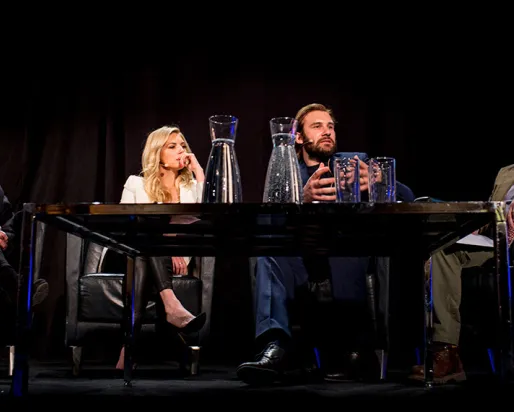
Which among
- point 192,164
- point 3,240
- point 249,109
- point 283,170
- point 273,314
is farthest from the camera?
point 249,109

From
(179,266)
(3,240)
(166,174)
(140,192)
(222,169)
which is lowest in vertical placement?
(179,266)

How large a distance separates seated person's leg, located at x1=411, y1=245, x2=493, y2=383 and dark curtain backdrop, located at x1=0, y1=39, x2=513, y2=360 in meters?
1.13

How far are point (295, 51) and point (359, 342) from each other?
197cm

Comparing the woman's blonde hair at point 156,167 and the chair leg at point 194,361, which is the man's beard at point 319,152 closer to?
the woman's blonde hair at point 156,167

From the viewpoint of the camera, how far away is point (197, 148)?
3.65 meters

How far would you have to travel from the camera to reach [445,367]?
7.25 ft

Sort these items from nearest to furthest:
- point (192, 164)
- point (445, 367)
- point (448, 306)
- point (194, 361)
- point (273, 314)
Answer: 1. point (273, 314)
2. point (445, 367)
3. point (448, 306)
4. point (194, 361)
5. point (192, 164)

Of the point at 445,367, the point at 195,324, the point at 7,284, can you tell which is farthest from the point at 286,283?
the point at 7,284

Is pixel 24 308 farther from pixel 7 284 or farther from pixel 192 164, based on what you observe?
pixel 192 164

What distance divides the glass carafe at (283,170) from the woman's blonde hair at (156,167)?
1.73 meters

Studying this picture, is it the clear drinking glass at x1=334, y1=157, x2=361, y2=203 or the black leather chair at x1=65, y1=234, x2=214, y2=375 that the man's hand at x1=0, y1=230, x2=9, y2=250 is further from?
the clear drinking glass at x1=334, y1=157, x2=361, y2=203

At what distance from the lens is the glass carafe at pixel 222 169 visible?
4.95ft

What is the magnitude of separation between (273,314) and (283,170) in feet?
2.32

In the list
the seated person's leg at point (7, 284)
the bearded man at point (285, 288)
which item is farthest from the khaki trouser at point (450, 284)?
the seated person's leg at point (7, 284)
